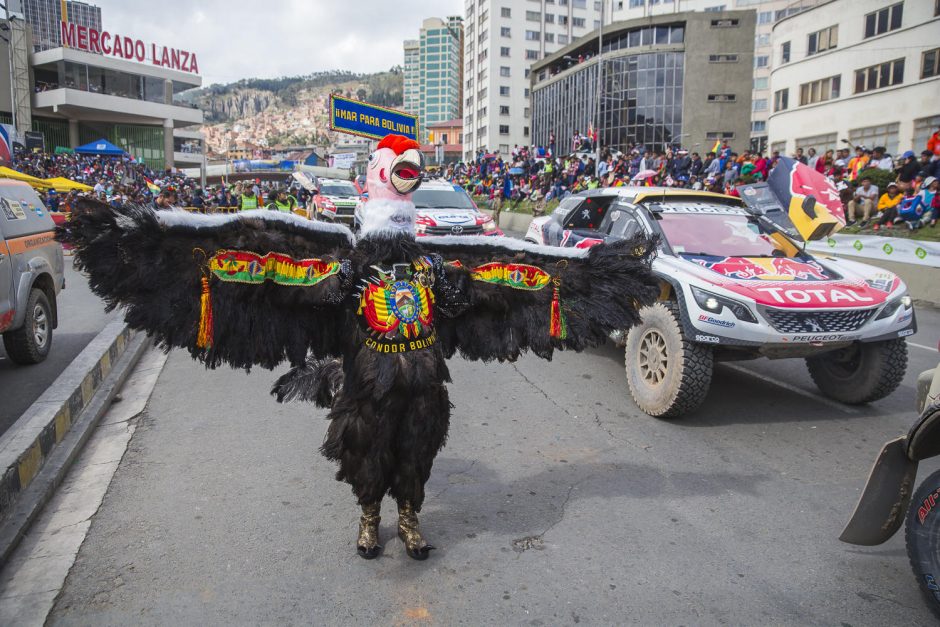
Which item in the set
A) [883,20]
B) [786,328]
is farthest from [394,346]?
[883,20]

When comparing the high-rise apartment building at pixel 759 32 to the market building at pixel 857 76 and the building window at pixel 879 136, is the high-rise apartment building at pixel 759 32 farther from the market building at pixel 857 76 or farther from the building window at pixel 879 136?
the building window at pixel 879 136

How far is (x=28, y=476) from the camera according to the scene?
3.99 m

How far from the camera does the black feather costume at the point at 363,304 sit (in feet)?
9.60

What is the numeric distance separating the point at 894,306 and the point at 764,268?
39.4 inches

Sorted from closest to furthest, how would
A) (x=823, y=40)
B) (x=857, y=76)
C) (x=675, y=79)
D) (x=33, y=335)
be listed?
(x=33, y=335) < (x=857, y=76) < (x=823, y=40) < (x=675, y=79)

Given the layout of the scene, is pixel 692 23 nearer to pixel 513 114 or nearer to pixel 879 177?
pixel 513 114

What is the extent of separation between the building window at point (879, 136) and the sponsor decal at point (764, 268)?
3060 centimetres

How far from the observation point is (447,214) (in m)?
13.5

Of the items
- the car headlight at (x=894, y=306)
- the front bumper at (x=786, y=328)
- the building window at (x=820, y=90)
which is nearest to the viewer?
the front bumper at (x=786, y=328)

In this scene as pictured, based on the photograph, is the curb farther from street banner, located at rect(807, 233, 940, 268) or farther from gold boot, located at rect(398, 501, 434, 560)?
street banner, located at rect(807, 233, 940, 268)

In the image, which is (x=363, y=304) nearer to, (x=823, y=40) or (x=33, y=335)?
(x=33, y=335)

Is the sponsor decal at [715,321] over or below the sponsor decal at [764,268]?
below

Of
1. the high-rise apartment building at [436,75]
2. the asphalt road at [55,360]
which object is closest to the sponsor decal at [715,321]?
the asphalt road at [55,360]

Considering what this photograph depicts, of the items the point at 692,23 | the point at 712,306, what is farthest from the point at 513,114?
the point at 712,306
